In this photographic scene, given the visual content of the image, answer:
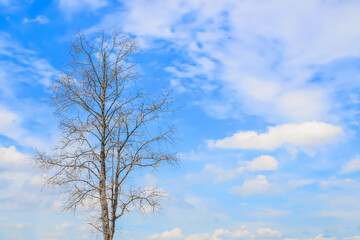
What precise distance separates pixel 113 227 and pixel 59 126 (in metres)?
4.45

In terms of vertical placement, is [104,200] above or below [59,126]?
below

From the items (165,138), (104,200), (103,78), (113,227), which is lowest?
(113,227)

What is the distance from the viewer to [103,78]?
52.2 feet

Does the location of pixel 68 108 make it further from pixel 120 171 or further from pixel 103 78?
pixel 120 171

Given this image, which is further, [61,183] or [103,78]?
[103,78]

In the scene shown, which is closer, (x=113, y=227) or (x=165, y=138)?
(x=113, y=227)

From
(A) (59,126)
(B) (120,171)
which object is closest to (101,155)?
(B) (120,171)

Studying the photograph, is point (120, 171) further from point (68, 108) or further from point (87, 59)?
point (87, 59)

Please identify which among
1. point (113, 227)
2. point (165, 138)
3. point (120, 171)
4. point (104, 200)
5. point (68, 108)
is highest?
point (68, 108)

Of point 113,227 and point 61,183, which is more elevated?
point 61,183

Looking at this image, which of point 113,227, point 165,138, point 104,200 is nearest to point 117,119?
point 165,138

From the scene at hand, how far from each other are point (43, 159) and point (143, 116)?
4175 mm

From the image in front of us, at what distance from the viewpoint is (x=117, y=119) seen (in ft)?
50.4

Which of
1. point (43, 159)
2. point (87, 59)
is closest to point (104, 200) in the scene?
point (43, 159)
